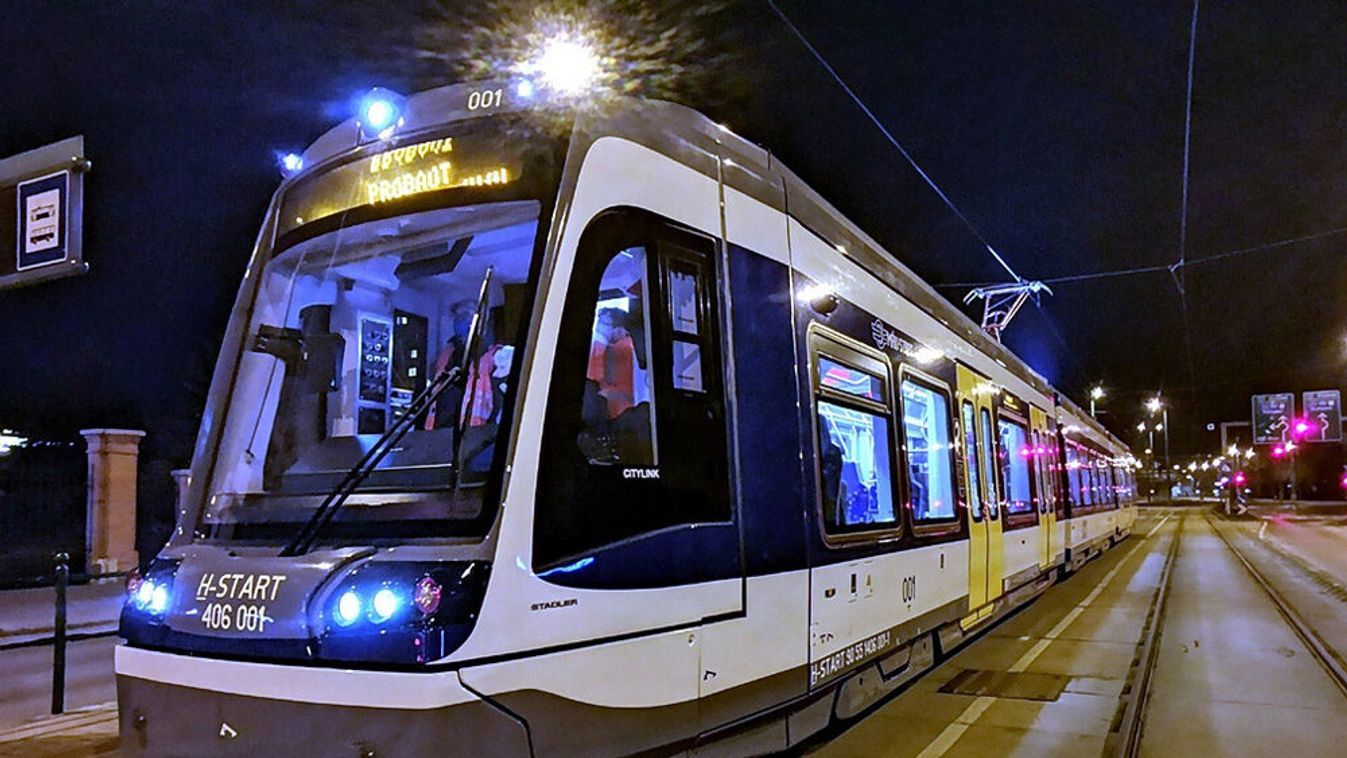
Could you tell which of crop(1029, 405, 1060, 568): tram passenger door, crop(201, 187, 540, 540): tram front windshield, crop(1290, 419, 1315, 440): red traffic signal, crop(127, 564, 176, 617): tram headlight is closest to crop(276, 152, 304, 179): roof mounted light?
crop(201, 187, 540, 540): tram front windshield

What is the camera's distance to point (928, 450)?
7.45m

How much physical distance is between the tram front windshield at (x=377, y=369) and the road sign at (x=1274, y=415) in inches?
1984

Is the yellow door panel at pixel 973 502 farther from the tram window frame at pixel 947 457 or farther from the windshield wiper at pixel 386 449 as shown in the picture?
the windshield wiper at pixel 386 449

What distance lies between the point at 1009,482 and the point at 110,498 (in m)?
14.7

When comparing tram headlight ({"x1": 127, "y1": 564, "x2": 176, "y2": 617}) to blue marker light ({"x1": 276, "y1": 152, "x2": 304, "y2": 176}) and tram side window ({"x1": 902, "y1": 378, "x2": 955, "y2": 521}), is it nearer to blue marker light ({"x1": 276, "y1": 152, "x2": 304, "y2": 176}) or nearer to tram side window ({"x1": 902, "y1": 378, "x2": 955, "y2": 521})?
blue marker light ({"x1": 276, "y1": 152, "x2": 304, "y2": 176})

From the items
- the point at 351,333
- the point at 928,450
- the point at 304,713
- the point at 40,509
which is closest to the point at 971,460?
the point at 928,450

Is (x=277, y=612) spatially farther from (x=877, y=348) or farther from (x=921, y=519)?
(x=921, y=519)

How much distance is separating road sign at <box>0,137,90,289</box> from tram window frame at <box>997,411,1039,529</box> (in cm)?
876

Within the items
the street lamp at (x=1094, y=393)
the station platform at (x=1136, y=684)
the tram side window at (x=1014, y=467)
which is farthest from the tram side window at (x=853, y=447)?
the street lamp at (x=1094, y=393)

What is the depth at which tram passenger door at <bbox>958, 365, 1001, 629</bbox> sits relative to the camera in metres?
8.38

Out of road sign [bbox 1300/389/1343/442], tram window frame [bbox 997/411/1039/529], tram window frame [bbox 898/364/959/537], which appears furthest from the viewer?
road sign [bbox 1300/389/1343/442]

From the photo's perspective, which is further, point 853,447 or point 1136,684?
point 1136,684

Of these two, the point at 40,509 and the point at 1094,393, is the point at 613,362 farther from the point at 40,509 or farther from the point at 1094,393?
the point at 1094,393

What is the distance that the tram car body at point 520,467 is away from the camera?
3354mm
